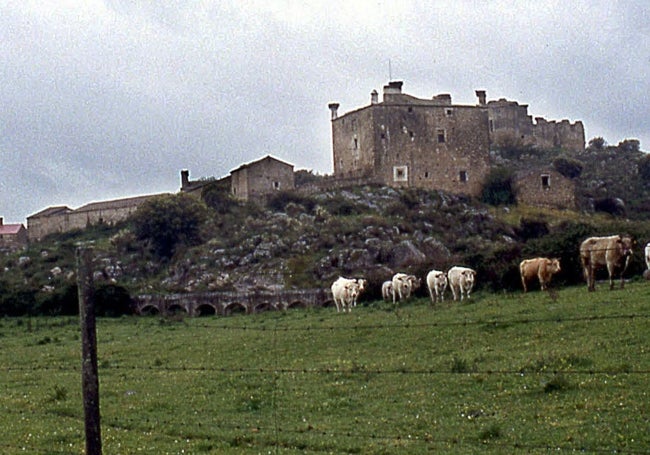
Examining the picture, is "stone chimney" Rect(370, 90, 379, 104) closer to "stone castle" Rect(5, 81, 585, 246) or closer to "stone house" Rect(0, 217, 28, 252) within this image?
"stone castle" Rect(5, 81, 585, 246)

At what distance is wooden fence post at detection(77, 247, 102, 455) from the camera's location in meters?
10.3

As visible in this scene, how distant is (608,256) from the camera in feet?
97.5

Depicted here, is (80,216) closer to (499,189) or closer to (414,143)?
(414,143)

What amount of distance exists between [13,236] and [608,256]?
9311 centimetres

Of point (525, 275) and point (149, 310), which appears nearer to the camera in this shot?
point (525, 275)

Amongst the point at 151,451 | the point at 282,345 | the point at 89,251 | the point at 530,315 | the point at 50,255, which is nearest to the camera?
the point at 89,251

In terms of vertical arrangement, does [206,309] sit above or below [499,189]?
below

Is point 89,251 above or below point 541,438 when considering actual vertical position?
above

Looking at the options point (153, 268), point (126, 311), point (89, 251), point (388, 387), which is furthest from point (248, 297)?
point (89, 251)

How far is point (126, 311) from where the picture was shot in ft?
187

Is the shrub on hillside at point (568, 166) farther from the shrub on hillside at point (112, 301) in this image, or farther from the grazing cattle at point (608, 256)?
the grazing cattle at point (608, 256)

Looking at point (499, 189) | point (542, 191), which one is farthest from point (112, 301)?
point (542, 191)

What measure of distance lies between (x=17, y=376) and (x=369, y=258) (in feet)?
156

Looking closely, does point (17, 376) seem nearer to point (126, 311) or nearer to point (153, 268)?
point (126, 311)
